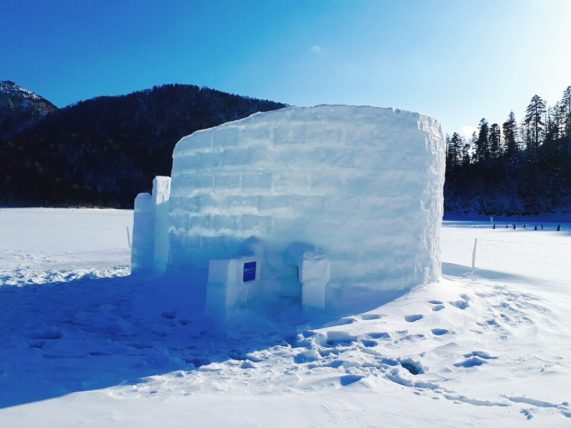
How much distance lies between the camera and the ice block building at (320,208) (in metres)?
6.07

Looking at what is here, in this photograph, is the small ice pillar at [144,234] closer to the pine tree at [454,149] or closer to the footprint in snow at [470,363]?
the footprint in snow at [470,363]

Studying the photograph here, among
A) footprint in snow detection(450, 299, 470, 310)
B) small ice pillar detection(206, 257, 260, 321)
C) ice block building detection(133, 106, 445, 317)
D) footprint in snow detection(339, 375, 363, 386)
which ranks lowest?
footprint in snow detection(339, 375, 363, 386)

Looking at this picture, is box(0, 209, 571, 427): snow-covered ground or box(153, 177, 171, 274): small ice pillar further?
box(153, 177, 171, 274): small ice pillar

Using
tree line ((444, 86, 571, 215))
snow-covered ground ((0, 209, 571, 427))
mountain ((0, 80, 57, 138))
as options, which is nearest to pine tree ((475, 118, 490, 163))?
tree line ((444, 86, 571, 215))

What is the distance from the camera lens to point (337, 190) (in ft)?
20.5

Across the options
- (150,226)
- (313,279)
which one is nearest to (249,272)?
(313,279)

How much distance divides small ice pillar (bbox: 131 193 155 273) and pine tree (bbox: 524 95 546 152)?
74142 millimetres

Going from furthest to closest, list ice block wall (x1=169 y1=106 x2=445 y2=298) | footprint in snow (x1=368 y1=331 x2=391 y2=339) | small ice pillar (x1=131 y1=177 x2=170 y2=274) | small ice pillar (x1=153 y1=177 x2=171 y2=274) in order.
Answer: small ice pillar (x1=131 y1=177 x2=170 y2=274) < small ice pillar (x1=153 y1=177 x2=171 y2=274) < ice block wall (x1=169 y1=106 x2=445 y2=298) < footprint in snow (x1=368 y1=331 x2=391 y2=339)

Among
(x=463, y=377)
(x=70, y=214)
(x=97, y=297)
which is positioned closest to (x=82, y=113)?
→ (x=70, y=214)

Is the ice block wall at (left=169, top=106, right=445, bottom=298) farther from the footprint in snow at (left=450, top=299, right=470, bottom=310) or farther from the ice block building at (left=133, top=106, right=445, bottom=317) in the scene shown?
the footprint in snow at (left=450, top=299, right=470, bottom=310)

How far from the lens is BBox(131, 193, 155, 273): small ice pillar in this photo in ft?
30.7

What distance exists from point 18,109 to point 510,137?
10558 centimetres

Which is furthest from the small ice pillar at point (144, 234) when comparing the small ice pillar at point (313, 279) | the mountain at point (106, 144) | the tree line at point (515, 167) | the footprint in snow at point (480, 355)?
the tree line at point (515, 167)

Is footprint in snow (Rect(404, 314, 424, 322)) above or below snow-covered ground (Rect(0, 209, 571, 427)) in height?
above
